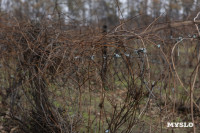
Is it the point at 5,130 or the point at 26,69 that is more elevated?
the point at 26,69

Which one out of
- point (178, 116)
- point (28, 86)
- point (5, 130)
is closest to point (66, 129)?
point (28, 86)

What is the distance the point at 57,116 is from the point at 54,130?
278mm

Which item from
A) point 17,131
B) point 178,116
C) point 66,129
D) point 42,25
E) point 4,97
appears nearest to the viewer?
point 66,129

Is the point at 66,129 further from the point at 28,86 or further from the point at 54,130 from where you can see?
the point at 28,86

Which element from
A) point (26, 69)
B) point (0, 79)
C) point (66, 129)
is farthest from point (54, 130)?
point (0, 79)

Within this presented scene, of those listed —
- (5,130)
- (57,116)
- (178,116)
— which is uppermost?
(57,116)

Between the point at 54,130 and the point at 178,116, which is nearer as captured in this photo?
the point at 54,130

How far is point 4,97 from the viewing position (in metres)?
3.37

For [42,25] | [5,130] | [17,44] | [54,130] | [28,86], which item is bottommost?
[5,130]

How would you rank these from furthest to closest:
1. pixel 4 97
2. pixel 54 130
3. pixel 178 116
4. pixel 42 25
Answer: pixel 178 116
pixel 4 97
pixel 42 25
pixel 54 130

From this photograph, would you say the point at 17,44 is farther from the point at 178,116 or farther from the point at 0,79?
the point at 178,116

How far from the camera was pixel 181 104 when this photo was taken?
13.7ft

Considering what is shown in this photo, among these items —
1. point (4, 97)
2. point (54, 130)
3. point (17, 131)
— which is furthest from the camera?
point (4, 97)

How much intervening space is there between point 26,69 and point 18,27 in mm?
635
